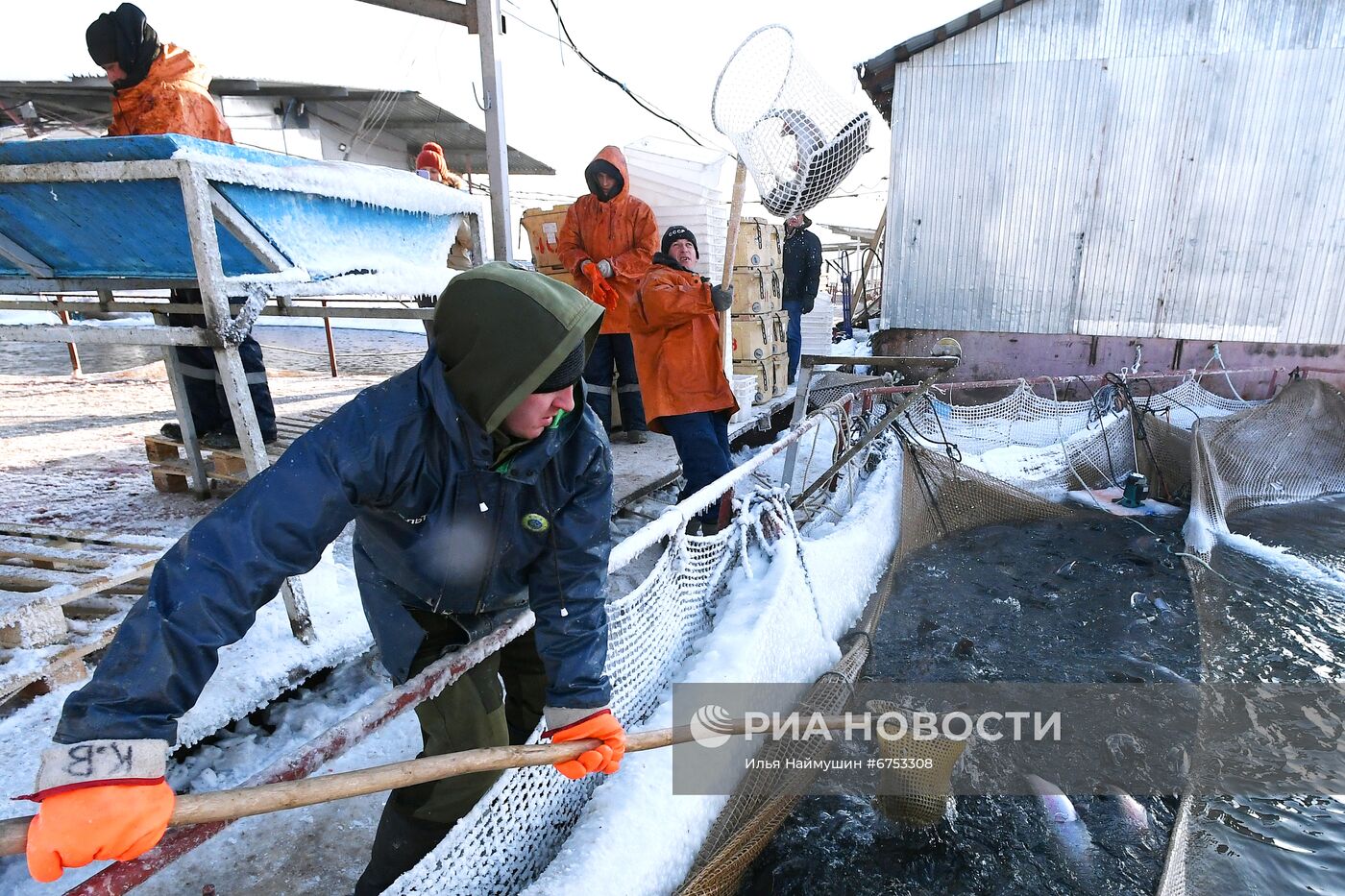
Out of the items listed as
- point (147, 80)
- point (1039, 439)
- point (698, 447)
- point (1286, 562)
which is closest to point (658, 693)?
point (698, 447)

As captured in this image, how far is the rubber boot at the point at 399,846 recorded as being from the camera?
1.90 metres

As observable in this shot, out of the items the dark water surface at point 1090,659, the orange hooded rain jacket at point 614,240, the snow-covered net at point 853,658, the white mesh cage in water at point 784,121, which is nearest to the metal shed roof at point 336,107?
the orange hooded rain jacket at point 614,240

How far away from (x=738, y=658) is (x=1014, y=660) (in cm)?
221

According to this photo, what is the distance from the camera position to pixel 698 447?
14.2ft

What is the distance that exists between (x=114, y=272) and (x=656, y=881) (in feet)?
11.2

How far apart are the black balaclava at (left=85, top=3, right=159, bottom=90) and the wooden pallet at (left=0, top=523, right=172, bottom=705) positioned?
7.10ft

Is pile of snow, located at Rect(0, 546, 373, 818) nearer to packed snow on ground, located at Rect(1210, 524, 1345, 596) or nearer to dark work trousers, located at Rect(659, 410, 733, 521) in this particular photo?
dark work trousers, located at Rect(659, 410, 733, 521)

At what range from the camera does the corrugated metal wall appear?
8.81 meters

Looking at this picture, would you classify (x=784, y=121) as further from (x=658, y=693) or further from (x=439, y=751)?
(x=439, y=751)

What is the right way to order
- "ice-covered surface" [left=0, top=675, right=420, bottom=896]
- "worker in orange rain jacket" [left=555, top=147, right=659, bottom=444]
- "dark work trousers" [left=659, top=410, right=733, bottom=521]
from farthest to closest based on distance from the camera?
"worker in orange rain jacket" [left=555, top=147, right=659, bottom=444] → "dark work trousers" [left=659, top=410, right=733, bottom=521] → "ice-covered surface" [left=0, top=675, right=420, bottom=896]

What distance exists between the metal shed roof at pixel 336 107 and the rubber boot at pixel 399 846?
12.9 metres

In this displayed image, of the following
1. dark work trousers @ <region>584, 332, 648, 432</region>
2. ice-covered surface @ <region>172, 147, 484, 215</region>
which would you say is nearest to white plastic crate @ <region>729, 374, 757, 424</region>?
dark work trousers @ <region>584, 332, 648, 432</region>

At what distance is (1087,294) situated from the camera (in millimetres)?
9812

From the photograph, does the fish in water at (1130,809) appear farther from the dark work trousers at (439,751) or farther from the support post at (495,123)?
the support post at (495,123)
